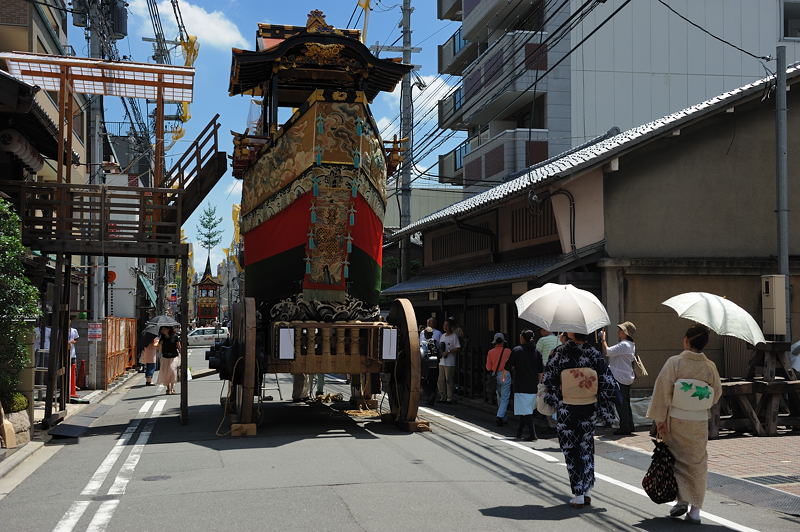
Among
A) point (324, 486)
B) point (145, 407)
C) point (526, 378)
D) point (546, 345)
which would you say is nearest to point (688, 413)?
point (324, 486)

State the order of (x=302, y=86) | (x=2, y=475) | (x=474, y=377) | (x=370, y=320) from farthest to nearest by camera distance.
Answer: (x=474, y=377)
(x=302, y=86)
(x=370, y=320)
(x=2, y=475)

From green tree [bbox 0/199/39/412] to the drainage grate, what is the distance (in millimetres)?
9508

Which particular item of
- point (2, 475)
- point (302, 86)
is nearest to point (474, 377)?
point (302, 86)

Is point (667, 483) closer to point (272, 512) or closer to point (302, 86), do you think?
point (272, 512)

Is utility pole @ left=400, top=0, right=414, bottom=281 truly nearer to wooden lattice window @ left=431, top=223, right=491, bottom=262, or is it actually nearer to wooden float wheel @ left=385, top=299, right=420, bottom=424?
wooden lattice window @ left=431, top=223, right=491, bottom=262

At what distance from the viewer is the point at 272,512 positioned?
22.8ft

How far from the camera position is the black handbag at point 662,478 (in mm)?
7109

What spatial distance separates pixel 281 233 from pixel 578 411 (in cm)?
662

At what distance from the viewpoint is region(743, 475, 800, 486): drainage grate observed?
8.83 metres

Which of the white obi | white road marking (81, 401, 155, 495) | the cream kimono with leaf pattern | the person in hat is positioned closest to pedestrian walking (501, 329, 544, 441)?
the person in hat

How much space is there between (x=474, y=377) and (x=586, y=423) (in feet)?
35.5

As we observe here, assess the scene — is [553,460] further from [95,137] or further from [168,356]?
[95,137]

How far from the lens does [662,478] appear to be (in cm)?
716

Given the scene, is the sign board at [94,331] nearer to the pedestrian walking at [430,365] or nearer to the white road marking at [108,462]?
the white road marking at [108,462]
